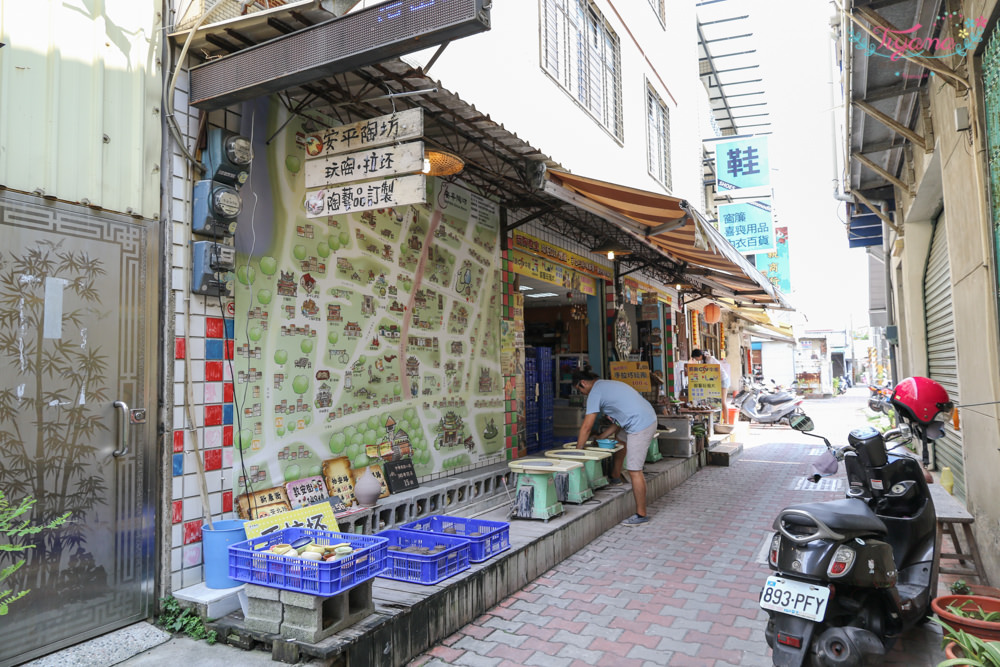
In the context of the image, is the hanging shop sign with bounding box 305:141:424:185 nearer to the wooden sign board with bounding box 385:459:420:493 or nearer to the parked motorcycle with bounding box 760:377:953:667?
the wooden sign board with bounding box 385:459:420:493

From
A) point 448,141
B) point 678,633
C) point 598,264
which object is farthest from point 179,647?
point 598,264

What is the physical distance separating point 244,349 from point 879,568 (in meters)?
4.54

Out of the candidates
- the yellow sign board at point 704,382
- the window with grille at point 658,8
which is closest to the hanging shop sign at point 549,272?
the yellow sign board at point 704,382

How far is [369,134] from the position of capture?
436 cm

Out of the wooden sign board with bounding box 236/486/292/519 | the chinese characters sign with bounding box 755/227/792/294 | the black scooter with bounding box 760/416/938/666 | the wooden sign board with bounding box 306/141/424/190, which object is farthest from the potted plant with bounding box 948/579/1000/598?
the chinese characters sign with bounding box 755/227/792/294

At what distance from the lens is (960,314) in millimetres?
5391

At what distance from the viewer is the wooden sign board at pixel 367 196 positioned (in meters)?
4.07

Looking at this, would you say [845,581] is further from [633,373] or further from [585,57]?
[585,57]

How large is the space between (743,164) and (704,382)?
5.15 meters

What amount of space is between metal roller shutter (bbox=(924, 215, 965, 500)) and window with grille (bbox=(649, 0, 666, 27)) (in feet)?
28.0

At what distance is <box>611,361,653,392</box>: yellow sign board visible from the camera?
12.0 meters

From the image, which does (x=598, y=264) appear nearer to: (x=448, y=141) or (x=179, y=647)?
(x=448, y=141)

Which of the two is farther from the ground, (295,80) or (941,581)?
(295,80)

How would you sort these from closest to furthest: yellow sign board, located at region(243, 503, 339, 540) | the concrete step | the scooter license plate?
the scooter license plate < yellow sign board, located at region(243, 503, 339, 540) < the concrete step
